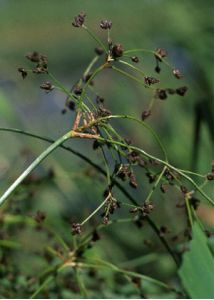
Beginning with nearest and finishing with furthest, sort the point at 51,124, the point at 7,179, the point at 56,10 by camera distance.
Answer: the point at 7,179
the point at 51,124
the point at 56,10

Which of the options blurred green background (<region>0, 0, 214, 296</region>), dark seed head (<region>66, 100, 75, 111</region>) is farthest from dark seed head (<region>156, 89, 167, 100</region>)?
blurred green background (<region>0, 0, 214, 296</region>)

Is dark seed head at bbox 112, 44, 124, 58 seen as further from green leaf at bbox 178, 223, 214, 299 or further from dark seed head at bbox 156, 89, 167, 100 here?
green leaf at bbox 178, 223, 214, 299

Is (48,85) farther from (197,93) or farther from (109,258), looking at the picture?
(197,93)

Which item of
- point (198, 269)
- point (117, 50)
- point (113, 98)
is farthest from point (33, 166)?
point (113, 98)

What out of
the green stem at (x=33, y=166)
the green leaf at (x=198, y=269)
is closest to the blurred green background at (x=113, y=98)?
the green leaf at (x=198, y=269)

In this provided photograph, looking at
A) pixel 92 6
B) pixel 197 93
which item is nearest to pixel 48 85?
pixel 197 93

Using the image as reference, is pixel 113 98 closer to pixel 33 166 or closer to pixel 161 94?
pixel 161 94

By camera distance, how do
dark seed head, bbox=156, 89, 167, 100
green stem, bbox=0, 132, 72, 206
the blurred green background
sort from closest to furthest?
green stem, bbox=0, 132, 72, 206 < dark seed head, bbox=156, 89, 167, 100 < the blurred green background
